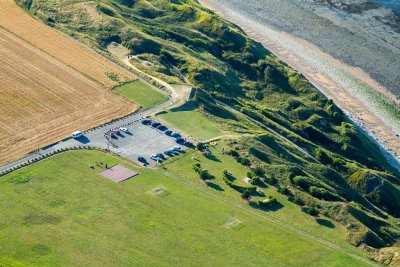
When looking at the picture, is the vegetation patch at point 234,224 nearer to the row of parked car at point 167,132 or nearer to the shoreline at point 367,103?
the row of parked car at point 167,132

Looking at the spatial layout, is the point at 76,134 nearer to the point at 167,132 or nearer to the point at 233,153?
the point at 167,132

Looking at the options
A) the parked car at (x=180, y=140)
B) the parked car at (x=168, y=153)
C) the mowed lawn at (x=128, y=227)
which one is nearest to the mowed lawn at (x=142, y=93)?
the parked car at (x=180, y=140)

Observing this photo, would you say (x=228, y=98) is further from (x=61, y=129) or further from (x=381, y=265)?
(x=381, y=265)

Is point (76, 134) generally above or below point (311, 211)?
below

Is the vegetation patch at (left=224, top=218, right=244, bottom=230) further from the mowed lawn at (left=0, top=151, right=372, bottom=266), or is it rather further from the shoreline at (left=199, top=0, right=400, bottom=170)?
the shoreline at (left=199, top=0, right=400, bottom=170)

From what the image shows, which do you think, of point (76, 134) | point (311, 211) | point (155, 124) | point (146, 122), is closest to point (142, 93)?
point (146, 122)

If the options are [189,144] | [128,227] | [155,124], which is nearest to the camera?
[128,227]

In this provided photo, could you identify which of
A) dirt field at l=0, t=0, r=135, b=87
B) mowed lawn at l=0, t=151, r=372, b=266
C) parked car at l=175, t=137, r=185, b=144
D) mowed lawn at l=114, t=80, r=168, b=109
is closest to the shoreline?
mowed lawn at l=114, t=80, r=168, b=109
